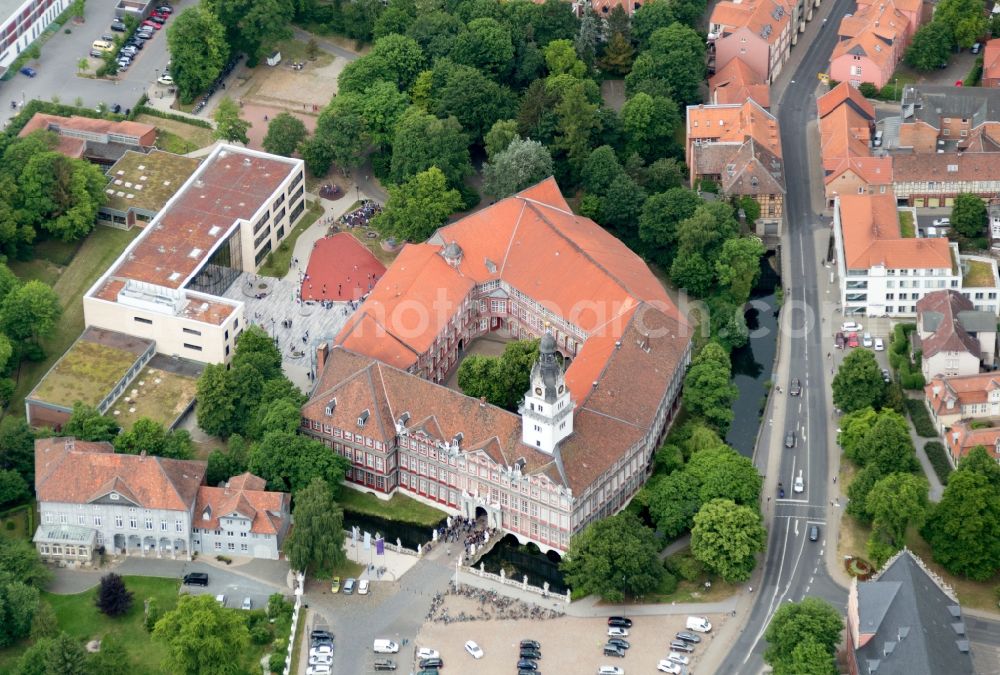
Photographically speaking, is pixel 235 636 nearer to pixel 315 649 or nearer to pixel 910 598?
pixel 315 649

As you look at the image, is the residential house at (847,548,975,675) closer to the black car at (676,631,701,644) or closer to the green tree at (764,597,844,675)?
the green tree at (764,597,844,675)

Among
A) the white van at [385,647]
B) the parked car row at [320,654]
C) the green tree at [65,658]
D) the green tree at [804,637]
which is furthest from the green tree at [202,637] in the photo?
the green tree at [804,637]

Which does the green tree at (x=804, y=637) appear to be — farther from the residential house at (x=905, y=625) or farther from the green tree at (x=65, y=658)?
the green tree at (x=65, y=658)

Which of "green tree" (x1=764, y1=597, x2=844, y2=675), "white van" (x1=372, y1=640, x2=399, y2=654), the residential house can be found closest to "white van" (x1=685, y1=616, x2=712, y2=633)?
"green tree" (x1=764, y1=597, x2=844, y2=675)

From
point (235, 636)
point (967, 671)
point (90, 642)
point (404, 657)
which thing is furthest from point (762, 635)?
point (90, 642)

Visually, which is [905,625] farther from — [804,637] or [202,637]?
[202,637]

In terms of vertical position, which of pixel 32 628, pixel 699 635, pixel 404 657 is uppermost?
pixel 699 635
